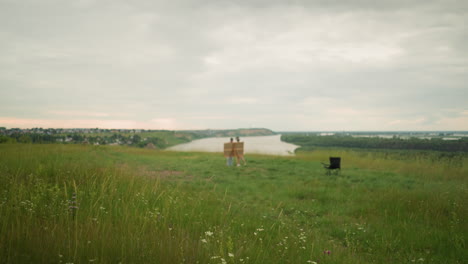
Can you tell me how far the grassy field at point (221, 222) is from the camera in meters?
3.02

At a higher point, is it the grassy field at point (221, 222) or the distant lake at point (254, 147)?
the grassy field at point (221, 222)

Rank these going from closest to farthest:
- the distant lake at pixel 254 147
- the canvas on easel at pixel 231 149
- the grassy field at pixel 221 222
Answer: the grassy field at pixel 221 222 < the canvas on easel at pixel 231 149 < the distant lake at pixel 254 147

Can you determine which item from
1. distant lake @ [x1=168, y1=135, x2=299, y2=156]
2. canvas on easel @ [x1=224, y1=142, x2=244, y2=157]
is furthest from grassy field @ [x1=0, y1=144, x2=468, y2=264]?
distant lake @ [x1=168, y1=135, x2=299, y2=156]

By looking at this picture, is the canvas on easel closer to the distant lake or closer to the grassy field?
the grassy field

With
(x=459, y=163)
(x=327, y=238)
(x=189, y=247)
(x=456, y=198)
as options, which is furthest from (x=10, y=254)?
(x=459, y=163)

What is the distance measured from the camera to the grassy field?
3.02 metres

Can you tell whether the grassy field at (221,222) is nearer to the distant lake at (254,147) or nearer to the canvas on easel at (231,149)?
the canvas on easel at (231,149)

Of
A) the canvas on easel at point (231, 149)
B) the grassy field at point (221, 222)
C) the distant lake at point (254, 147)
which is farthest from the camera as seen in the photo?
the distant lake at point (254, 147)

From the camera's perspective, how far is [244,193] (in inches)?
372

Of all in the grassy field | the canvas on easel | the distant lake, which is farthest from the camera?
the distant lake

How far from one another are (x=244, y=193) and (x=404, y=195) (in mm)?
5809

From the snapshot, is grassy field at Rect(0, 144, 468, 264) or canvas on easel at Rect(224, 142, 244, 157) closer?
grassy field at Rect(0, 144, 468, 264)

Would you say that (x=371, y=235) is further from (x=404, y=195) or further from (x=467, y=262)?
(x=404, y=195)

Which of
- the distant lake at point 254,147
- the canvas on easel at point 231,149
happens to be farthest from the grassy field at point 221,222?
the distant lake at point 254,147
